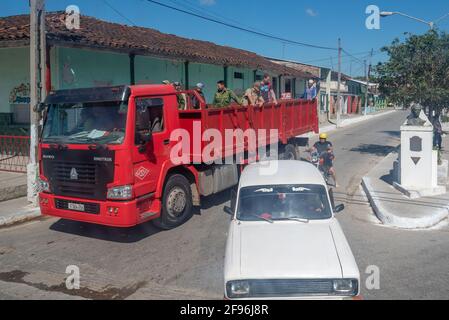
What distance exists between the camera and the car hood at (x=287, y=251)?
4184 mm

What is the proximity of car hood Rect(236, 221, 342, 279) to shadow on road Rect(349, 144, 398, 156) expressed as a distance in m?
14.8

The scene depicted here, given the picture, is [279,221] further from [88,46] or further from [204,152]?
[88,46]

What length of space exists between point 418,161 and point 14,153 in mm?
10431

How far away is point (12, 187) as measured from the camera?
1027 cm

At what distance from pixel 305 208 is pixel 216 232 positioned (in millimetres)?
2741

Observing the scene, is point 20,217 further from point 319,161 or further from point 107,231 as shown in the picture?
point 319,161

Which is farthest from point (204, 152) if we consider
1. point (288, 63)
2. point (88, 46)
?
point (288, 63)

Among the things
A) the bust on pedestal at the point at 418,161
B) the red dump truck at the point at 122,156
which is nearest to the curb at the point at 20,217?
the red dump truck at the point at 122,156

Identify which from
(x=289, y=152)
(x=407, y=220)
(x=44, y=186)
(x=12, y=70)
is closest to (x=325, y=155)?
(x=289, y=152)

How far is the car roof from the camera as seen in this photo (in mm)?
5719

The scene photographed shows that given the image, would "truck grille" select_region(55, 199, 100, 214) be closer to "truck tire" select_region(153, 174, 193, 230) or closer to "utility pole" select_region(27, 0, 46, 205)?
"truck tire" select_region(153, 174, 193, 230)

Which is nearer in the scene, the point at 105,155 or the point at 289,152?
the point at 105,155

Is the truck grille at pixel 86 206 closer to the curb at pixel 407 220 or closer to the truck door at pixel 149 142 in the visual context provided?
the truck door at pixel 149 142

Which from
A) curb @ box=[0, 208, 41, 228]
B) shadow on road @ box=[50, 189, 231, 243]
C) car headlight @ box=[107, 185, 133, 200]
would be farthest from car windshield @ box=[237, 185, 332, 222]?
curb @ box=[0, 208, 41, 228]
